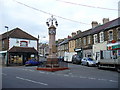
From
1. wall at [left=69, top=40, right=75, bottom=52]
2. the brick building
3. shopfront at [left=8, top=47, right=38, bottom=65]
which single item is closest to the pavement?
shopfront at [left=8, top=47, right=38, bottom=65]

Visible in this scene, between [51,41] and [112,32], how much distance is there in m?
12.9

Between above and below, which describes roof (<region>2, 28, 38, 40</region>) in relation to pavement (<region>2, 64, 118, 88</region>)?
above

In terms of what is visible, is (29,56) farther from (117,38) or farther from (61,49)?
(117,38)

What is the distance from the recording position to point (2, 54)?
41.5 m

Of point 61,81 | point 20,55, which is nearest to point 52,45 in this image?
point 61,81

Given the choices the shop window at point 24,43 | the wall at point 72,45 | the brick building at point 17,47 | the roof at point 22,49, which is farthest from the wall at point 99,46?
the shop window at point 24,43

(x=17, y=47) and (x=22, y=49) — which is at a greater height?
(x=17, y=47)

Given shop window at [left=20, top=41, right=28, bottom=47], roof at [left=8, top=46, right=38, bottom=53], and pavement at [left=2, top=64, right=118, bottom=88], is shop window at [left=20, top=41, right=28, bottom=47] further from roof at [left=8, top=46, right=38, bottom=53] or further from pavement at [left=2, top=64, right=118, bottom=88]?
pavement at [left=2, top=64, right=118, bottom=88]

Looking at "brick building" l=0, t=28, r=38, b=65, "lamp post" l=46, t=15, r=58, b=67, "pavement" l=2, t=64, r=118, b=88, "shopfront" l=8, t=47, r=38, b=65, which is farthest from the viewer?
"brick building" l=0, t=28, r=38, b=65

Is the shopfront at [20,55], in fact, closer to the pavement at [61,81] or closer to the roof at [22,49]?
the roof at [22,49]

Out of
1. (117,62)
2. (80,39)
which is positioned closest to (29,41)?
(80,39)

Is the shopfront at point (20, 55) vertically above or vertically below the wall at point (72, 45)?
below

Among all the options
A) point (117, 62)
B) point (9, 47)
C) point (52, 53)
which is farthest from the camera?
point (9, 47)

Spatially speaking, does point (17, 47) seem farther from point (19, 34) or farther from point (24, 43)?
point (19, 34)
